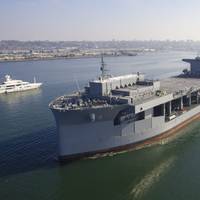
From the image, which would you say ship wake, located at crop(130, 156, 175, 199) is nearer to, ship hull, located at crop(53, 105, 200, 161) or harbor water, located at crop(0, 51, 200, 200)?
harbor water, located at crop(0, 51, 200, 200)

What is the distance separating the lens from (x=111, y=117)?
29891 mm

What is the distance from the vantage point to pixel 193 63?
5794 centimetres

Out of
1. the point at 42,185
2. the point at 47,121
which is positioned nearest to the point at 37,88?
the point at 47,121

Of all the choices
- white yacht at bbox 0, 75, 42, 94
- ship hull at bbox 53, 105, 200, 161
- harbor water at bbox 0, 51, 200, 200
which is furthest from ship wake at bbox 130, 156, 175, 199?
white yacht at bbox 0, 75, 42, 94

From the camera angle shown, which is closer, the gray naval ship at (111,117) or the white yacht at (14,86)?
the gray naval ship at (111,117)

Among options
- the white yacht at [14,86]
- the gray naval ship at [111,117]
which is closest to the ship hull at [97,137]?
the gray naval ship at [111,117]

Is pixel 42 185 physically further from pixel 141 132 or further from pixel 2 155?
pixel 141 132

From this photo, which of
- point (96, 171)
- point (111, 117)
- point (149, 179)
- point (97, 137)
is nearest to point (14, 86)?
point (97, 137)

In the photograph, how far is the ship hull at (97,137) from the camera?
2914 centimetres

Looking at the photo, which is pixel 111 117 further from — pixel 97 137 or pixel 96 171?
pixel 96 171

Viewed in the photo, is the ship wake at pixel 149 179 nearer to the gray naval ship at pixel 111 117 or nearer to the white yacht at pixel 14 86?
the gray naval ship at pixel 111 117

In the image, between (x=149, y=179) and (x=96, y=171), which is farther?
(x=96, y=171)

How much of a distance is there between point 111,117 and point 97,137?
2.27m

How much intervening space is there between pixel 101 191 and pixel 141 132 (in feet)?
31.0
